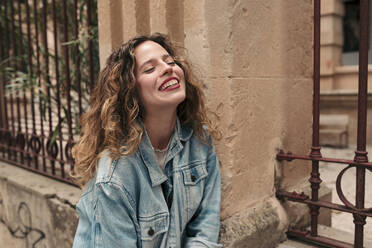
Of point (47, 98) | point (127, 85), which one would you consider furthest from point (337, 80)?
point (127, 85)

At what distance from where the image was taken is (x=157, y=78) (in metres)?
1.42

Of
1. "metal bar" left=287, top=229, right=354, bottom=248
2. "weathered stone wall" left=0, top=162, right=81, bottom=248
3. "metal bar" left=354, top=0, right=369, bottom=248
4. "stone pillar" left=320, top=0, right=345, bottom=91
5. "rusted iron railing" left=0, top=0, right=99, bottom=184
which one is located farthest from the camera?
"stone pillar" left=320, top=0, right=345, bottom=91

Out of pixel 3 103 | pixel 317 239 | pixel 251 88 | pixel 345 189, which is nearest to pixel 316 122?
pixel 251 88

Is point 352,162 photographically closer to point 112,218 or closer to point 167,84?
point 167,84

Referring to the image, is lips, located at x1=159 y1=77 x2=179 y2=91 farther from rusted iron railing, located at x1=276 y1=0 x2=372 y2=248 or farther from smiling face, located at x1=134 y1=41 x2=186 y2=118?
rusted iron railing, located at x1=276 y1=0 x2=372 y2=248

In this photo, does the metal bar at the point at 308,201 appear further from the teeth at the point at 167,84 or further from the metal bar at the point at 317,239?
the teeth at the point at 167,84

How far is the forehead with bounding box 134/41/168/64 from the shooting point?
57.6 inches

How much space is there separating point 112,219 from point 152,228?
189 millimetres

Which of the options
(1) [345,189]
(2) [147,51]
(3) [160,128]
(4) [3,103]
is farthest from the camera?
(4) [3,103]

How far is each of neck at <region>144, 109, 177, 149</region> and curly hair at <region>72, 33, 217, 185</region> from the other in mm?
57

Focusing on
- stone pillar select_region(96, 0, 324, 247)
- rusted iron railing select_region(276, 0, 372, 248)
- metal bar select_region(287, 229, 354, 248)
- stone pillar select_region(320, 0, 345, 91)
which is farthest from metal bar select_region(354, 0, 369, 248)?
stone pillar select_region(320, 0, 345, 91)

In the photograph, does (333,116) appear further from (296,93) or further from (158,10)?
(158,10)

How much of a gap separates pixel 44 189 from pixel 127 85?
158 cm

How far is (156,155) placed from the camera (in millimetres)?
1620
